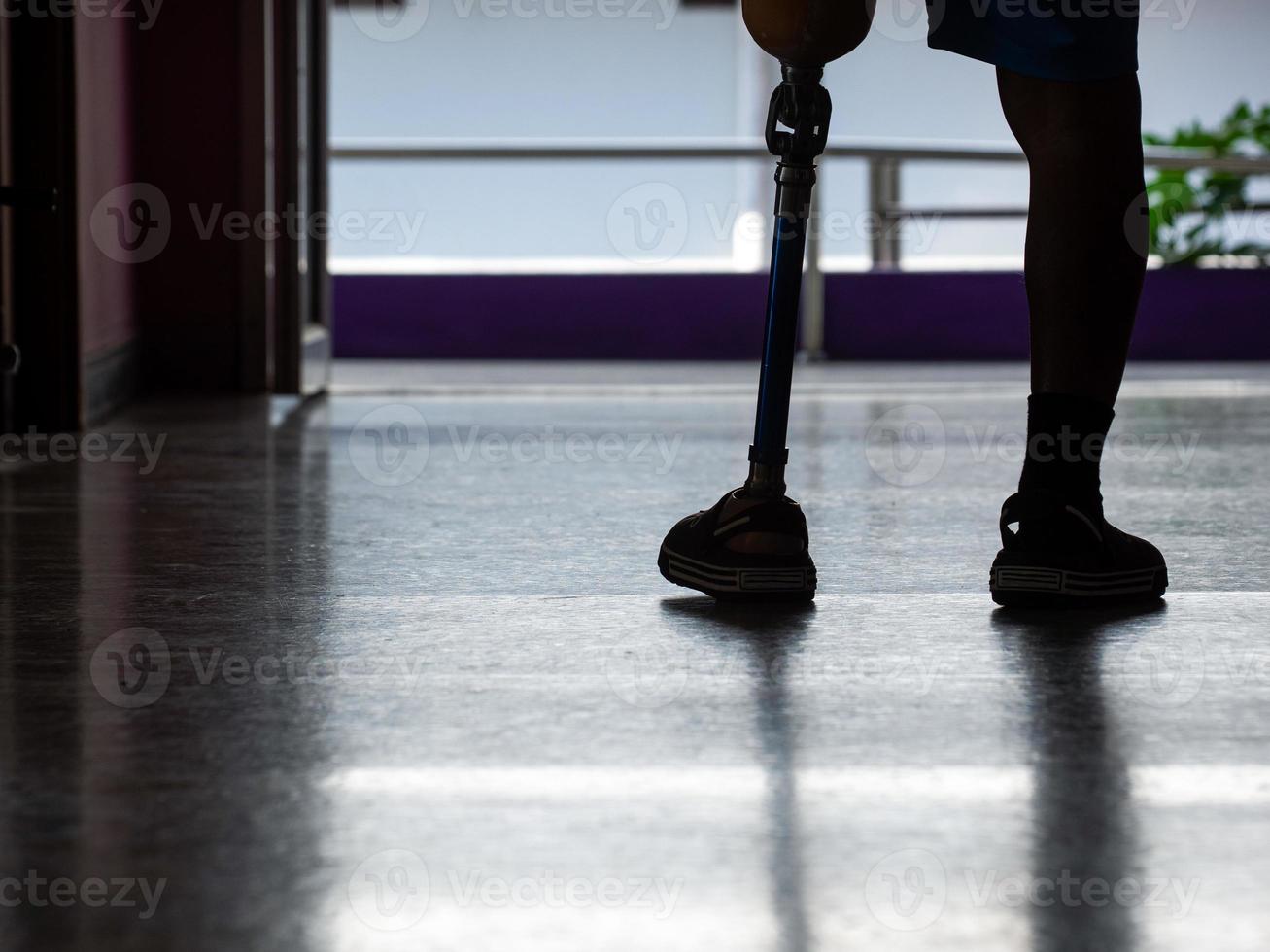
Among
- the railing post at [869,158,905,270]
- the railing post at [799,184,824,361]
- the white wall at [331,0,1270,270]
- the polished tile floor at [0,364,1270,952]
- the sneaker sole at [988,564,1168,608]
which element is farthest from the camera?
the white wall at [331,0,1270,270]

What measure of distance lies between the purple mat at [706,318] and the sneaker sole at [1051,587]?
168 inches

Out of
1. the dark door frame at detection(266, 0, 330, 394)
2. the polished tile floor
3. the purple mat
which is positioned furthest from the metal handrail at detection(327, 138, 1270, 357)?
the polished tile floor

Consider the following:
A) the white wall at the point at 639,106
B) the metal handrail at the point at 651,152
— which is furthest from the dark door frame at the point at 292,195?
the white wall at the point at 639,106

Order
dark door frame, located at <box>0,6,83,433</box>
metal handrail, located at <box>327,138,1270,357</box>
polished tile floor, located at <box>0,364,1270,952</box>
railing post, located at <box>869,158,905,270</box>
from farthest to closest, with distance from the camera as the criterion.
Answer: railing post, located at <box>869,158,905,270</box> → metal handrail, located at <box>327,138,1270,357</box> → dark door frame, located at <box>0,6,83,433</box> → polished tile floor, located at <box>0,364,1270,952</box>

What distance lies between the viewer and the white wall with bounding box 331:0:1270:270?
5891mm

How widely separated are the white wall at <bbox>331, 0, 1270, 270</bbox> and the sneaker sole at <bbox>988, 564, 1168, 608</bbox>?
14.1 feet

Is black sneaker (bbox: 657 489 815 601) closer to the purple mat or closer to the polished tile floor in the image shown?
the polished tile floor

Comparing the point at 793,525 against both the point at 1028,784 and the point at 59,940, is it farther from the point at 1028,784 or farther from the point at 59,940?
the point at 59,940

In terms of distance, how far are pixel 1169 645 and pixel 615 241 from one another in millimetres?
5065

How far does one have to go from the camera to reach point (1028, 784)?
0.69 metres

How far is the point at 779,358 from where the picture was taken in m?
1.19

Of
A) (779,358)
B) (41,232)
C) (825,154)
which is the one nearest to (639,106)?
(825,154)

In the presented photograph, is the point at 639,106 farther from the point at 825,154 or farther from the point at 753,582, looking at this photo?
the point at 753,582

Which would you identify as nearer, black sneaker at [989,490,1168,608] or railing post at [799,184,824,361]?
black sneaker at [989,490,1168,608]
